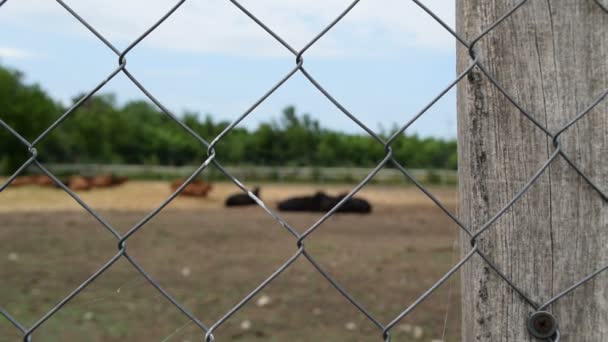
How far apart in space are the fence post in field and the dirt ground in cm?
14

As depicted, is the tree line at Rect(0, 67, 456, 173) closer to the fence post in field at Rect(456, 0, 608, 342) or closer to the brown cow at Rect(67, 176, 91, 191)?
the brown cow at Rect(67, 176, 91, 191)

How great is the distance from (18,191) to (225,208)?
5067 mm

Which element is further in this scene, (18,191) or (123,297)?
(18,191)

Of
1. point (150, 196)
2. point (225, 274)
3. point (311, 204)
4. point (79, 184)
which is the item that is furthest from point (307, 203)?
point (225, 274)

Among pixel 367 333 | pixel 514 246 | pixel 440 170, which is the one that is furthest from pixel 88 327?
pixel 440 170

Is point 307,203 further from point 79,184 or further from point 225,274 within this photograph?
point 225,274

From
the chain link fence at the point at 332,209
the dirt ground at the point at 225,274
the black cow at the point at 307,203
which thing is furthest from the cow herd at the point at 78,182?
the chain link fence at the point at 332,209

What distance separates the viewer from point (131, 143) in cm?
1973

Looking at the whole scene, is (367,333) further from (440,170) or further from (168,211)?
(440,170)

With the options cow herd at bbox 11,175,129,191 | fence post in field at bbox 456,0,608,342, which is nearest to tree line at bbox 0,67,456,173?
cow herd at bbox 11,175,129,191

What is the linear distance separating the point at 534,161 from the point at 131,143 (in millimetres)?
19488

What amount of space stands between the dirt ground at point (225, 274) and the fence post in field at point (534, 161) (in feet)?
0.47

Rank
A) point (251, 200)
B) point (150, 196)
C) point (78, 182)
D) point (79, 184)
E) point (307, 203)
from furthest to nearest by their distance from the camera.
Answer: point (78, 182)
point (79, 184)
point (150, 196)
point (307, 203)
point (251, 200)

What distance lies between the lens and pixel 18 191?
14.9 metres
